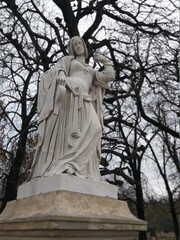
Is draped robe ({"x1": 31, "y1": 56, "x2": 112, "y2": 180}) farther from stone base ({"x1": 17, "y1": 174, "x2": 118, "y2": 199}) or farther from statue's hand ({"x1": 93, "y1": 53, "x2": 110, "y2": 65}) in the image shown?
statue's hand ({"x1": 93, "y1": 53, "x2": 110, "y2": 65})

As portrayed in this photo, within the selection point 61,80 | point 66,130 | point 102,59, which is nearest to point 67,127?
point 66,130

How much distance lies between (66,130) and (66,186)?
848 mm

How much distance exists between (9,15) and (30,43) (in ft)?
3.59

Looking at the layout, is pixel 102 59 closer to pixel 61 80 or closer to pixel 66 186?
pixel 61 80

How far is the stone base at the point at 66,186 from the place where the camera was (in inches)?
176

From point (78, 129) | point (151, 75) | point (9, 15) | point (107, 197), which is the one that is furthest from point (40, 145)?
point (151, 75)

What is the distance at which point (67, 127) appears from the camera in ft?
16.6

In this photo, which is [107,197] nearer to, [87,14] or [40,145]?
[40,145]

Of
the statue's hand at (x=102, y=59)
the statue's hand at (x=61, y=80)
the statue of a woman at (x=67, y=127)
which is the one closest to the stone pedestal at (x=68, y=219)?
the statue of a woman at (x=67, y=127)

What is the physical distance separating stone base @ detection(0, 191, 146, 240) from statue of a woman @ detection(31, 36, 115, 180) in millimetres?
368

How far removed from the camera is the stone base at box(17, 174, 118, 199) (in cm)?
448

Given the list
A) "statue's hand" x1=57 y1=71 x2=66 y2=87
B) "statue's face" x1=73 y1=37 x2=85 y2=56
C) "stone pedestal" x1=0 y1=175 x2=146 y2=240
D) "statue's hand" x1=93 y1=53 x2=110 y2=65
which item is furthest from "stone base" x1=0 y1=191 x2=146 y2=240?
"statue's face" x1=73 y1=37 x2=85 y2=56

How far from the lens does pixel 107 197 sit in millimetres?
4836

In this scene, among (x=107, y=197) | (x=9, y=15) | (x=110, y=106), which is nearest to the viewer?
(x=107, y=197)
